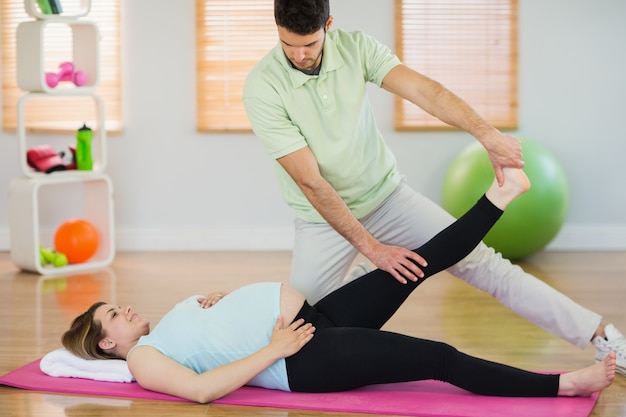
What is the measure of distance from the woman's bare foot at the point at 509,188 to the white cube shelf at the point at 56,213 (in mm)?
2677

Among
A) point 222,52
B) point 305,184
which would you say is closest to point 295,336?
point 305,184

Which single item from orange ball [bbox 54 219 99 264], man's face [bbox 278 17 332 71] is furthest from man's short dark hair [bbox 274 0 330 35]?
orange ball [bbox 54 219 99 264]

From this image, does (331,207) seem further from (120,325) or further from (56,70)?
(56,70)

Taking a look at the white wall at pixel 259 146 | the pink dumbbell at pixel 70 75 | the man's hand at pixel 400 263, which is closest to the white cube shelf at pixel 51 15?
the pink dumbbell at pixel 70 75

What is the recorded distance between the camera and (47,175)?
4.54 meters

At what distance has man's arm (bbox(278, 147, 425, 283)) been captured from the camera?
2.52 m

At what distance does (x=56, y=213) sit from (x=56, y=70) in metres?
0.79

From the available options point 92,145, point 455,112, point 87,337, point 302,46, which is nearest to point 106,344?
point 87,337

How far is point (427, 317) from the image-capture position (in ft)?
11.5

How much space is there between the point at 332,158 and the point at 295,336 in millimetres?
566

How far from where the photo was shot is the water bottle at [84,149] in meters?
4.62

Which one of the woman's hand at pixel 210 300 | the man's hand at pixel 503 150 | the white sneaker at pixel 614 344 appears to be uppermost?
the man's hand at pixel 503 150

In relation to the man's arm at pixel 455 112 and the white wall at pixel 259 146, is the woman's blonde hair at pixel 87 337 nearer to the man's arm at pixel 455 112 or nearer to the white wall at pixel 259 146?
the man's arm at pixel 455 112

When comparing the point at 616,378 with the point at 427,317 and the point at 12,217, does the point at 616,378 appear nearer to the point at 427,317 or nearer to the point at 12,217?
the point at 427,317
